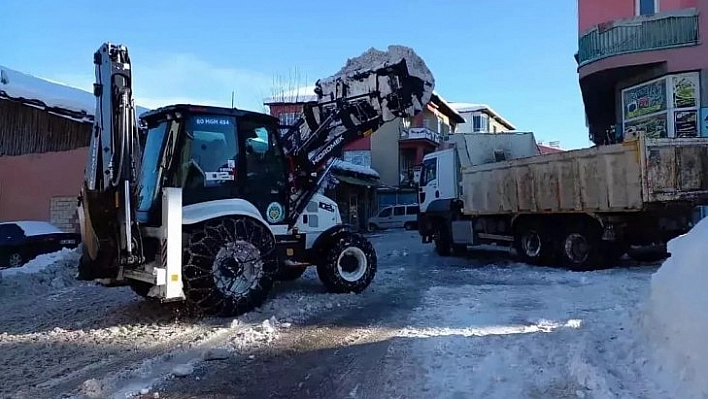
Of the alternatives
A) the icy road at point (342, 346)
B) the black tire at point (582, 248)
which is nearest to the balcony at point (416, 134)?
the black tire at point (582, 248)

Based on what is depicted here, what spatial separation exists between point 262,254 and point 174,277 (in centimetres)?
133

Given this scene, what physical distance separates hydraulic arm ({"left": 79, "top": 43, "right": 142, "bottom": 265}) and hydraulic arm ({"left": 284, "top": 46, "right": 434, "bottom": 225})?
3.35 meters

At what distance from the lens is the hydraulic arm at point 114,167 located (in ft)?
24.7

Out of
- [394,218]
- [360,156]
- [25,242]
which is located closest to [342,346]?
[25,242]

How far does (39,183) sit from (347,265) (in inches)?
494

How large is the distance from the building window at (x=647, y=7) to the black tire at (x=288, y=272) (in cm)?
1501

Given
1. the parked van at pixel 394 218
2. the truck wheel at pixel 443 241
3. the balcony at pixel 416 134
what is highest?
the balcony at pixel 416 134

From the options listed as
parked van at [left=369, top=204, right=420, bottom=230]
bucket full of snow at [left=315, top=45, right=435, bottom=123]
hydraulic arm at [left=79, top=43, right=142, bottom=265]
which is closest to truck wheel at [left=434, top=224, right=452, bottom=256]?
bucket full of snow at [left=315, top=45, right=435, bottom=123]

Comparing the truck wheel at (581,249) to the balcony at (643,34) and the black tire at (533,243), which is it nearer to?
the black tire at (533,243)

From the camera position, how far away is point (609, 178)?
12742 mm

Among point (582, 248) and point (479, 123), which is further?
point (479, 123)

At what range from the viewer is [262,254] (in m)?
8.45

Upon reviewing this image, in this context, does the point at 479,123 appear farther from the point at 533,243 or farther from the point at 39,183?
the point at 39,183

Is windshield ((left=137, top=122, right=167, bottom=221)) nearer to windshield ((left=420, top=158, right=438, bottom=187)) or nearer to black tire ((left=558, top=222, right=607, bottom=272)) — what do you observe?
black tire ((left=558, top=222, right=607, bottom=272))
